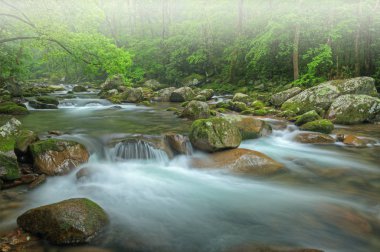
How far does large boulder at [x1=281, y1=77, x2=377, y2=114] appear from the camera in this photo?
44.2ft

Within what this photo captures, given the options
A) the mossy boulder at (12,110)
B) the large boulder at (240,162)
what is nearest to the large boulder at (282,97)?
the large boulder at (240,162)

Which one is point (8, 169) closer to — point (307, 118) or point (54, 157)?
point (54, 157)

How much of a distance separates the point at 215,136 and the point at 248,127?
279cm

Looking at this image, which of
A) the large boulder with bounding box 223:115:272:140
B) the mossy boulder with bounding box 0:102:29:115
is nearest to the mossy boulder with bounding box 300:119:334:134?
the large boulder with bounding box 223:115:272:140

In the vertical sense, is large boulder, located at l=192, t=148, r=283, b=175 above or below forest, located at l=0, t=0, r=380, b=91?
below

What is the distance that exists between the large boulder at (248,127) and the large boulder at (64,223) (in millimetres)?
6332

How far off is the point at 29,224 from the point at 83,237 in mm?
847

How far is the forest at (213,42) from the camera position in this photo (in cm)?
1059

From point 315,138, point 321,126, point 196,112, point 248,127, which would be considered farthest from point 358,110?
point 196,112

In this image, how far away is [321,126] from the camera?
10.3 metres

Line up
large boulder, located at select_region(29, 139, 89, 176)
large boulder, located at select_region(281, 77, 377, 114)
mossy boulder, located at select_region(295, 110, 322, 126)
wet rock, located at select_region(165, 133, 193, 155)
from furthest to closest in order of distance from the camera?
1. large boulder, located at select_region(281, 77, 377, 114)
2. mossy boulder, located at select_region(295, 110, 322, 126)
3. wet rock, located at select_region(165, 133, 193, 155)
4. large boulder, located at select_region(29, 139, 89, 176)

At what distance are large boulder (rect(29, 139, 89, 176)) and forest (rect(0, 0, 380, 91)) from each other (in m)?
5.12

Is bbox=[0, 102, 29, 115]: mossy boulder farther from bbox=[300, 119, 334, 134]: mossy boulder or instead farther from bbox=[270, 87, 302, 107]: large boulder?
bbox=[270, 87, 302, 107]: large boulder

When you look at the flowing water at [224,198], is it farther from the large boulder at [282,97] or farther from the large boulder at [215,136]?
the large boulder at [282,97]
